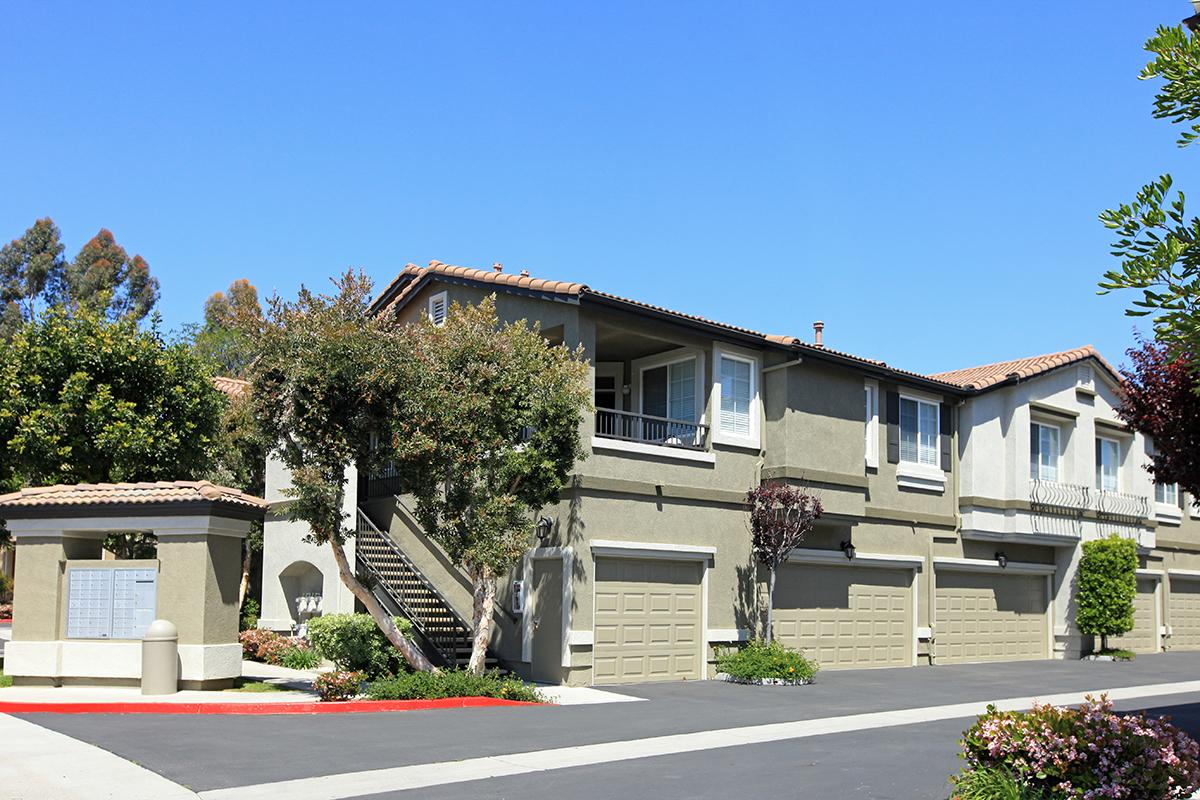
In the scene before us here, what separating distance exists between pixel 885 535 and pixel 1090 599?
23.7ft

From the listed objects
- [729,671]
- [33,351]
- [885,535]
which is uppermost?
[33,351]

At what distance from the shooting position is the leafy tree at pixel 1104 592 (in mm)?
28344

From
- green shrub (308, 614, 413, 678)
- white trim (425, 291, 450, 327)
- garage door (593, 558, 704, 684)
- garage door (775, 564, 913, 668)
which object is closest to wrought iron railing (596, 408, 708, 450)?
garage door (593, 558, 704, 684)

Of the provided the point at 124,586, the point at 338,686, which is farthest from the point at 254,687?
the point at 124,586

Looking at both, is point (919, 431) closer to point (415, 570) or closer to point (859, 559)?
point (859, 559)

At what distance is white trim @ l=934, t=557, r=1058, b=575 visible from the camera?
2622cm

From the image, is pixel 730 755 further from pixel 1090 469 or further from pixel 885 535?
pixel 1090 469

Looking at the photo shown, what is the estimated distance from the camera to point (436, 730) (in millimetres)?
14078

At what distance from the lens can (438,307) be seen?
76.9 ft

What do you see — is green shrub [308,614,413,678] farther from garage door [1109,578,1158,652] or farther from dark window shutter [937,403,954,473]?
garage door [1109,578,1158,652]

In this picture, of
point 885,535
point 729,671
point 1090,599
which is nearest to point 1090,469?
point 1090,599

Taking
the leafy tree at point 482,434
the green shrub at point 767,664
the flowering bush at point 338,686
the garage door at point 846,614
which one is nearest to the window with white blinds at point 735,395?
the garage door at point 846,614

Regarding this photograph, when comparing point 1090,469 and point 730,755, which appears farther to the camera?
point 1090,469

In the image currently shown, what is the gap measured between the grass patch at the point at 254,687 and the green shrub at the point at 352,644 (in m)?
0.84
